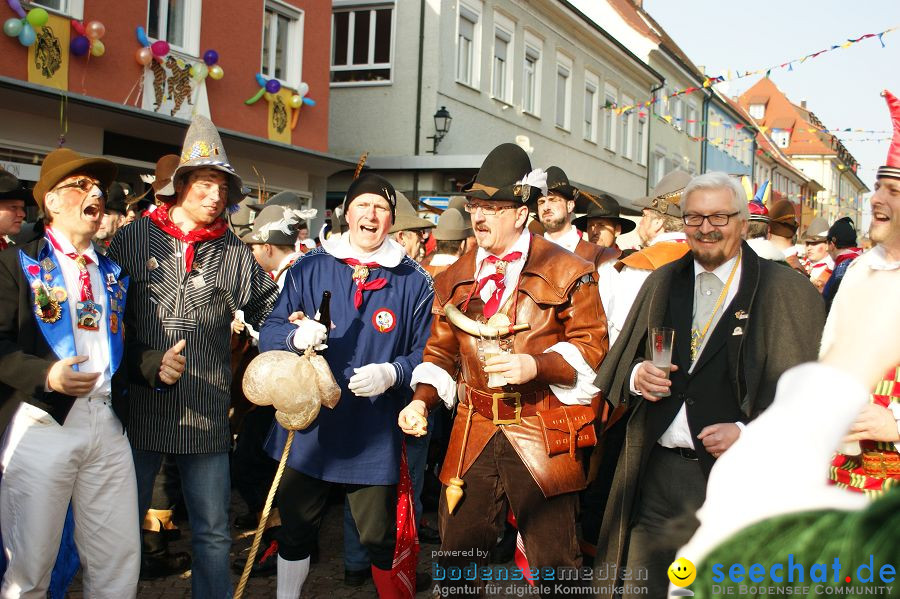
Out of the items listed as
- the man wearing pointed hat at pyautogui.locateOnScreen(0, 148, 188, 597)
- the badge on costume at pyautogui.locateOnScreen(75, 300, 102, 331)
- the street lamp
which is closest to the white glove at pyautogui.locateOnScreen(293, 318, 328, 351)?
the man wearing pointed hat at pyautogui.locateOnScreen(0, 148, 188, 597)

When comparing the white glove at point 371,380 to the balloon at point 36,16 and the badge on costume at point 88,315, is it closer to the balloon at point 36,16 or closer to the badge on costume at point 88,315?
the badge on costume at point 88,315

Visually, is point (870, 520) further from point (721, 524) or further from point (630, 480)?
point (630, 480)

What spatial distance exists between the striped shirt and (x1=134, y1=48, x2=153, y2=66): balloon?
9.46 m

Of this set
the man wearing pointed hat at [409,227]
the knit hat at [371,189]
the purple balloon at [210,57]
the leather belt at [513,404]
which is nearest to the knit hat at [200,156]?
the knit hat at [371,189]

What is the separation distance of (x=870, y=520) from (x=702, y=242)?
98.0 inches

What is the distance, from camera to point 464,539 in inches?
144

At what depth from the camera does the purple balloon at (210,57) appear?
13.6 meters

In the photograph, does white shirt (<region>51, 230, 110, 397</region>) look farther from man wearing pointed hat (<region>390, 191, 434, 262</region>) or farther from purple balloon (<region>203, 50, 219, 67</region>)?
purple balloon (<region>203, 50, 219, 67</region>)

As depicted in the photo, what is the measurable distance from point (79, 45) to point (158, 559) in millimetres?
8647

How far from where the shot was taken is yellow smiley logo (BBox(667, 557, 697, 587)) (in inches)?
46.1

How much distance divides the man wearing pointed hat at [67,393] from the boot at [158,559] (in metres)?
1.44

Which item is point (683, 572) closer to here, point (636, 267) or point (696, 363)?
point (696, 363)

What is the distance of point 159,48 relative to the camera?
12562 millimetres

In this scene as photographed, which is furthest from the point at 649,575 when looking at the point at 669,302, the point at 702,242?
the point at 702,242
